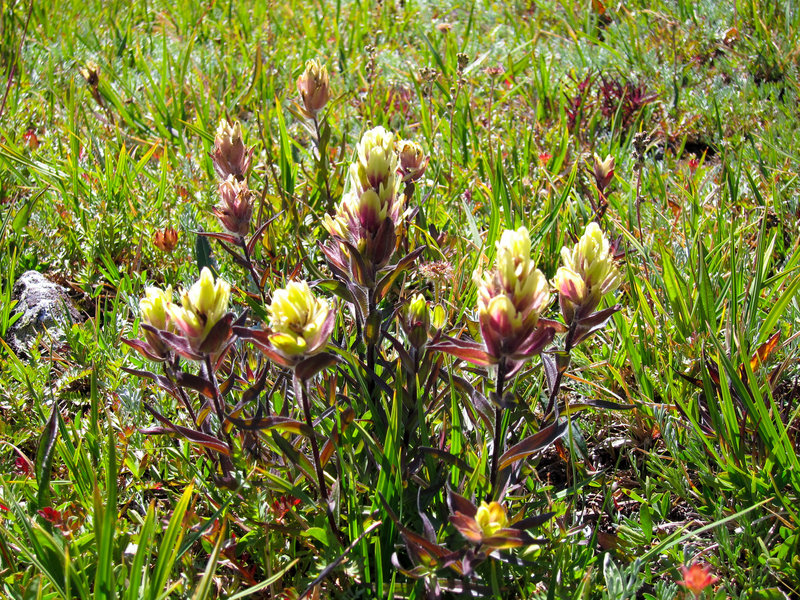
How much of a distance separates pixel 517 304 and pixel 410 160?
129cm

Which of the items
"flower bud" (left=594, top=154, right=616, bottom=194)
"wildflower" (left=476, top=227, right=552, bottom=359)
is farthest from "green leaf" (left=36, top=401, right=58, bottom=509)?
"flower bud" (left=594, top=154, right=616, bottom=194)

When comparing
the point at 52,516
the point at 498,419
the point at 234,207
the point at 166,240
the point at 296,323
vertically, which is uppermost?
the point at 296,323

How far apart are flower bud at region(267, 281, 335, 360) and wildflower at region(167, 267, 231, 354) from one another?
16 centimetres

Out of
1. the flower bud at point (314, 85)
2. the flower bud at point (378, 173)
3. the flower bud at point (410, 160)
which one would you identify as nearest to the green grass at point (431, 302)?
the flower bud at point (410, 160)

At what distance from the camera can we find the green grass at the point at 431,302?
1604mm

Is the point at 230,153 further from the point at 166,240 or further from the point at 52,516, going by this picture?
the point at 52,516

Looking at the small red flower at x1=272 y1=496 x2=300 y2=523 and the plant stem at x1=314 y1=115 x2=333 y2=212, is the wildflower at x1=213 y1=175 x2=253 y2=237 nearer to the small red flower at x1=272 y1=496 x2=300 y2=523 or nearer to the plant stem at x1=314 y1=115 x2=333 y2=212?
the plant stem at x1=314 y1=115 x2=333 y2=212

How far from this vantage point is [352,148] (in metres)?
3.58

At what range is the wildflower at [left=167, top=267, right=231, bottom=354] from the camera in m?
1.39

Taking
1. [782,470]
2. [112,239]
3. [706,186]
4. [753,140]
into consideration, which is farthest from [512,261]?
[753,140]

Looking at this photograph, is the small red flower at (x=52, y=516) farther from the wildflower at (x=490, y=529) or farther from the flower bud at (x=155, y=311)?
the wildflower at (x=490, y=529)

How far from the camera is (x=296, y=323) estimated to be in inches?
51.2

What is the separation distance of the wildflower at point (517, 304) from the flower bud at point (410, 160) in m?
1.21

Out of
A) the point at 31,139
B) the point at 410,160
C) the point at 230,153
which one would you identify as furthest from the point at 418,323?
the point at 31,139
